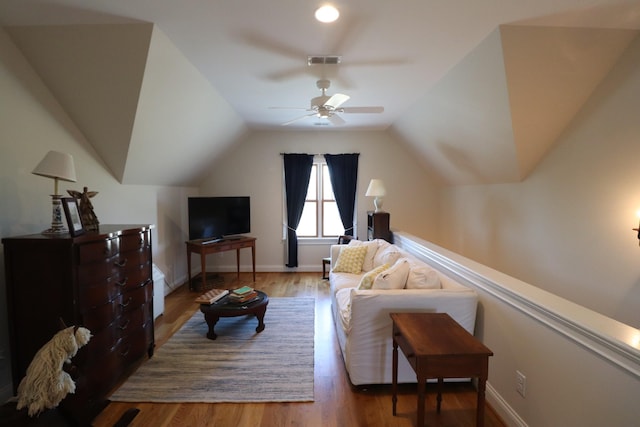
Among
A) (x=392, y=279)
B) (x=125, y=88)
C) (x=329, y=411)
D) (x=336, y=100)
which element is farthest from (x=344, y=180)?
(x=329, y=411)

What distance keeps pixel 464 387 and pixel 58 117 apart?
160 inches

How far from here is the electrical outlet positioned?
1743 mm

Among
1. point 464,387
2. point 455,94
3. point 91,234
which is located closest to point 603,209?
point 455,94

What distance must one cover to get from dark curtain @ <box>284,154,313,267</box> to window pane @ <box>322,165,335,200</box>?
34cm

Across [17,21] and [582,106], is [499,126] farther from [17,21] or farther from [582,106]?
[17,21]

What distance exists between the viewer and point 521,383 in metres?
1.77

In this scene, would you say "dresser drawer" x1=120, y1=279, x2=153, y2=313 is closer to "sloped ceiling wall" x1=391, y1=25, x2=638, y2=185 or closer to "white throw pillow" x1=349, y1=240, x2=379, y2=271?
"white throw pillow" x1=349, y1=240, x2=379, y2=271

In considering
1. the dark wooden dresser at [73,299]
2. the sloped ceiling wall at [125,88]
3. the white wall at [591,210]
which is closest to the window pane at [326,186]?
the sloped ceiling wall at [125,88]

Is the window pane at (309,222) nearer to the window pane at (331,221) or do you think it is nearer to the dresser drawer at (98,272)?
the window pane at (331,221)

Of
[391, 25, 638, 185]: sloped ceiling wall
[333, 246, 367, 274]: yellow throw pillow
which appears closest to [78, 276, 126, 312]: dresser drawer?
[333, 246, 367, 274]: yellow throw pillow

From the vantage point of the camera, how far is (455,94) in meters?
3.09

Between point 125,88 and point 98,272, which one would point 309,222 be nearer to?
point 125,88

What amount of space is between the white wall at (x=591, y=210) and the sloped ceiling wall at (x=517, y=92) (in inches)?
5.4

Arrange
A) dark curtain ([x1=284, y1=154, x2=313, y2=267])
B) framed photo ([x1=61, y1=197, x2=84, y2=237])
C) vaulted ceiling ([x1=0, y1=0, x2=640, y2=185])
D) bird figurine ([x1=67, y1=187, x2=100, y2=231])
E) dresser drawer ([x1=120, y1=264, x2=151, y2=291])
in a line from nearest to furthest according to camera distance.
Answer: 1. framed photo ([x1=61, y1=197, x2=84, y2=237])
2. vaulted ceiling ([x1=0, y1=0, x2=640, y2=185])
3. bird figurine ([x1=67, y1=187, x2=100, y2=231])
4. dresser drawer ([x1=120, y1=264, x2=151, y2=291])
5. dark curtain ([x1=284, y1=154, x2=313, y2=267])
